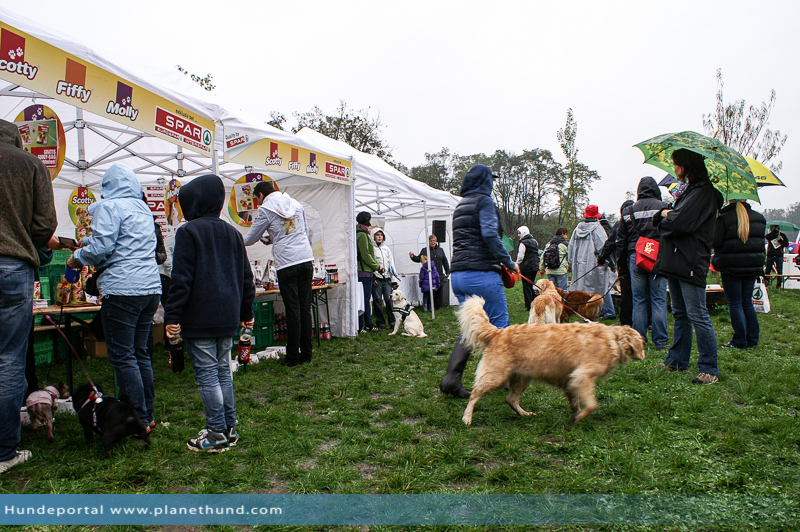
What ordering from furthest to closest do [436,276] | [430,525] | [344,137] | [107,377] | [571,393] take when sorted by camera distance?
[344,137] < [436,276] < [107,377] < [571,393] < [430,525]

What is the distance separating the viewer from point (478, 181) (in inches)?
145

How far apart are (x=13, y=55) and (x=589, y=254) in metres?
8.49

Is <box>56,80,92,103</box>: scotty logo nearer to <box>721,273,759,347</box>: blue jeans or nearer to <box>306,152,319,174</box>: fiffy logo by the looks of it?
<box>306,152,319,174</box>: fiffy logo

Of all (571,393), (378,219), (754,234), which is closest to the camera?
(571,393)

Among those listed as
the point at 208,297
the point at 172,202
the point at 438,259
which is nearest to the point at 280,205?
the point at 172,202

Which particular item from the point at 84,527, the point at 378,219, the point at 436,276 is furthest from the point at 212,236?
the point at 378,219

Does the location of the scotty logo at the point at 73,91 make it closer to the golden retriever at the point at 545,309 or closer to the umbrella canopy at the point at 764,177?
the golden retriever at the point at 545,309

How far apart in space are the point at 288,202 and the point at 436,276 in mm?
5810

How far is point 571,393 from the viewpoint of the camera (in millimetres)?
3201

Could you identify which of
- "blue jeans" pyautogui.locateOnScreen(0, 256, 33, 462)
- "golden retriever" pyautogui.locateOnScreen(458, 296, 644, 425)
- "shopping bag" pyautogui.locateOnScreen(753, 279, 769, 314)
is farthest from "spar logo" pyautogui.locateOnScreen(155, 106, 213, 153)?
"shopping bag" pyautogui.locateOnScreen(753, 279, 769, 314)

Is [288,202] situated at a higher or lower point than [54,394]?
higher

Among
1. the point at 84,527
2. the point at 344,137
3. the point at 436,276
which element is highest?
the point at 344,137

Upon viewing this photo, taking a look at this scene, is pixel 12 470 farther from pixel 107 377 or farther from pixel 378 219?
pixel 378 219

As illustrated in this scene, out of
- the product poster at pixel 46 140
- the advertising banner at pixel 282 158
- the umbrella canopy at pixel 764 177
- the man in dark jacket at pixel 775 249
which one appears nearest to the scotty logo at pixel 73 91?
the product poster at pixel 46 140
